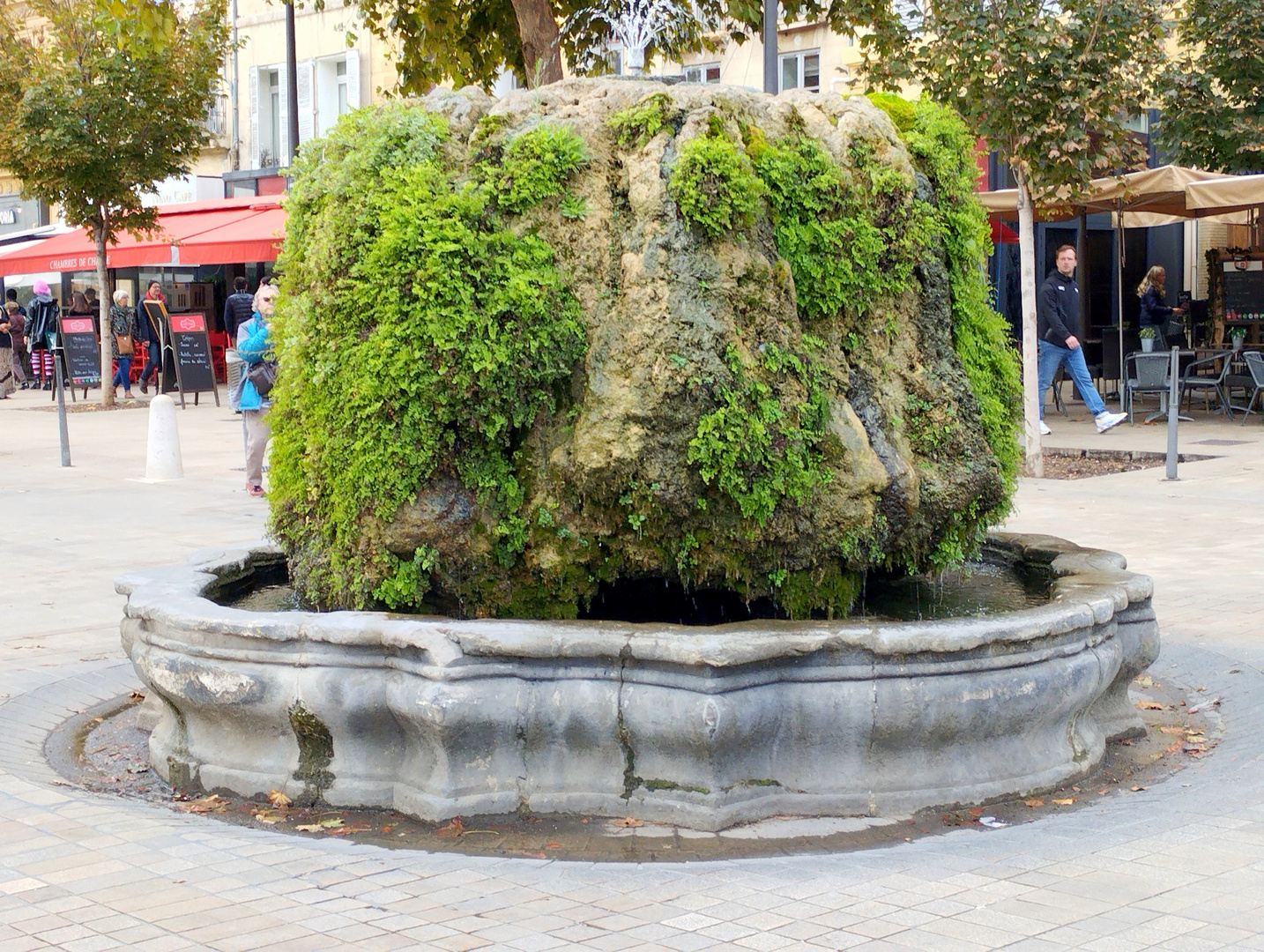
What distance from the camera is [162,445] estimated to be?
13.7 m

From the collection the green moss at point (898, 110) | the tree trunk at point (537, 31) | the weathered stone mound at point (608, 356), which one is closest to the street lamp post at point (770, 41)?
the tree trunk at point (537, 31)

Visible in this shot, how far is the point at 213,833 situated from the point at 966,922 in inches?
87.7

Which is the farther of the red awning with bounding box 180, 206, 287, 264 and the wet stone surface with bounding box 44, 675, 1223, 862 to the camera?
the red awning with bounding box 180, 206, 287, 264

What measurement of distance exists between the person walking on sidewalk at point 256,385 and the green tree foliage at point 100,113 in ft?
35.8

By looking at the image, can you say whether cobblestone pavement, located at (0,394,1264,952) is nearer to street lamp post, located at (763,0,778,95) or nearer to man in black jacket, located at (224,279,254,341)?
street lamp post, located at (763,0,778,95)

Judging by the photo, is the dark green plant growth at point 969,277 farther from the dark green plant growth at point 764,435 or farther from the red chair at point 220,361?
the red chair at point 220,361

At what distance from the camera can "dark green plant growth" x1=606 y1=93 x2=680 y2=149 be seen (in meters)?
4.91

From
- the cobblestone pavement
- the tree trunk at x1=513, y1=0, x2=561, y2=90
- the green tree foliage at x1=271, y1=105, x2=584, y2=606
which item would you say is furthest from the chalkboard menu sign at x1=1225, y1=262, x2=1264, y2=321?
the green tree foliage at x1=271, y1=105, x2=584, y2=606

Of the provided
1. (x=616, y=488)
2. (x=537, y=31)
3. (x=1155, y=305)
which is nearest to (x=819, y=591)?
(x=616, y=488)

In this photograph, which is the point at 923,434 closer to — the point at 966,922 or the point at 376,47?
the point at 966,922

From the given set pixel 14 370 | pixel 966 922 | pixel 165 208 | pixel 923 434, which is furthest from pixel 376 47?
pixel 966 922

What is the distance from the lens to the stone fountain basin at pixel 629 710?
4.36 meters

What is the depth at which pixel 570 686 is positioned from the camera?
4.41 m

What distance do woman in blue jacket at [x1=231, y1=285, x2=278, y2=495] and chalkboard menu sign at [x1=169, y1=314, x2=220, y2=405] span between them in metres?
10.9
